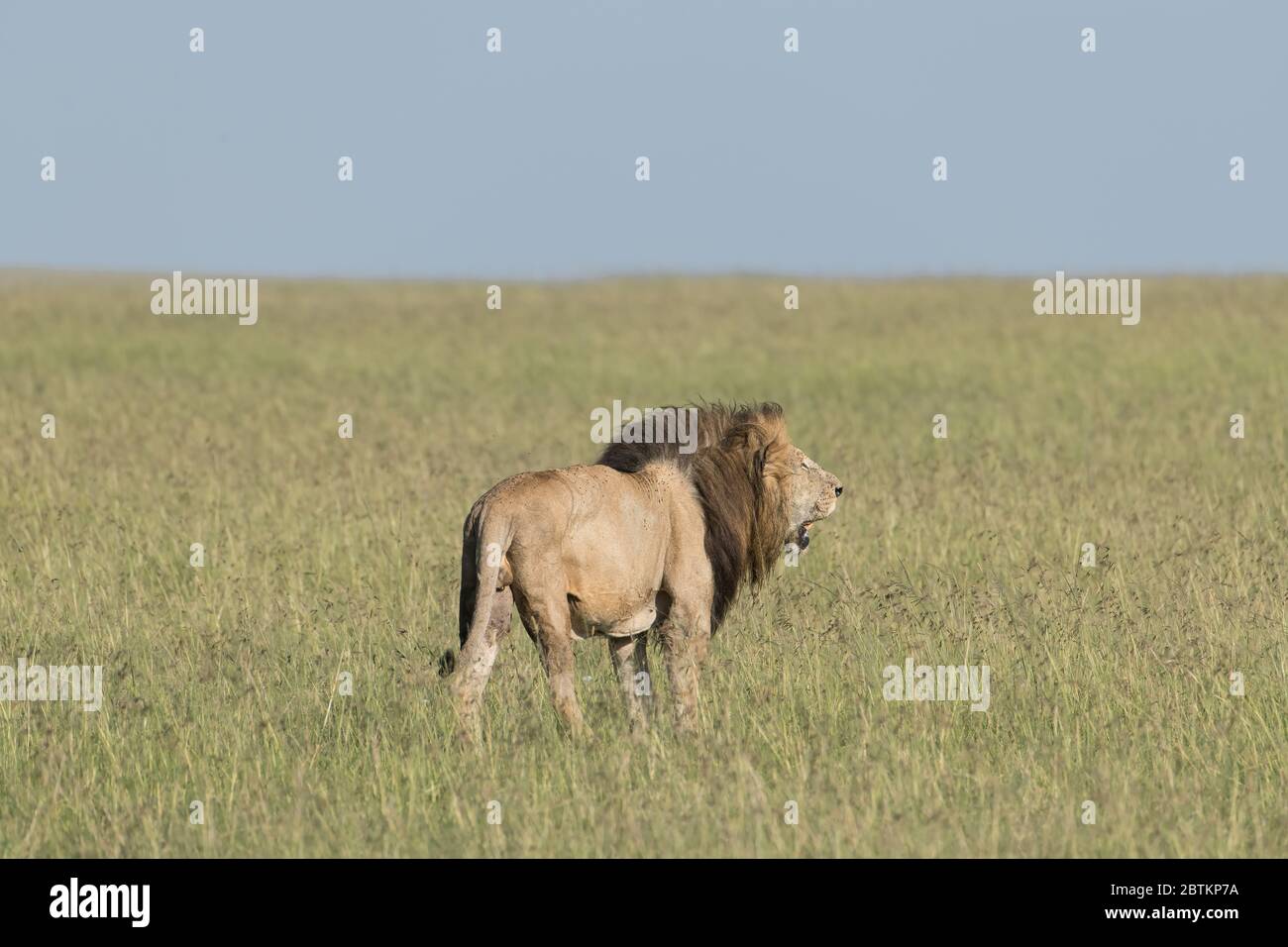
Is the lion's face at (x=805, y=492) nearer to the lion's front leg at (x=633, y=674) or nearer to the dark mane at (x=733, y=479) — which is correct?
the dark mane at (x=733, y=479)

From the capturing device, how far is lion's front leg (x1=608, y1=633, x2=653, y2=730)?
6.55 meters

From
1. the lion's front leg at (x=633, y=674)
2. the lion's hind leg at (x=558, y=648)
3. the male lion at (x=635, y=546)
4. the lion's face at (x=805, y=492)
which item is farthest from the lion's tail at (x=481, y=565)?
the lion's face at (x=805, y=492)

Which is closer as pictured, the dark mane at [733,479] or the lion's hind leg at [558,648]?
the lion's hind leg at [558,648]

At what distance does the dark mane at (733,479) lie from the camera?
22.4 feet

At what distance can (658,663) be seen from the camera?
26.1 feet

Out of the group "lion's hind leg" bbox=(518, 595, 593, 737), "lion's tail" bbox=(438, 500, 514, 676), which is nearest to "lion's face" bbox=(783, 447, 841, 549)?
"lion's hind leg" bbox=(518, 595, 593, 737)

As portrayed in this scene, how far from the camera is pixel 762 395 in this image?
24562mm

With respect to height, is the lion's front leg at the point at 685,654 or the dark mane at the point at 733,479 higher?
the dark mane at the point at 733,479

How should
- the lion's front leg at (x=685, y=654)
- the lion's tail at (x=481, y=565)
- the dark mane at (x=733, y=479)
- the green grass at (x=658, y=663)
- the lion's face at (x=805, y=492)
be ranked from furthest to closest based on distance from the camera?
the lion's face at (x=805, y=492)
the dark mane at (x=733, y=479)
the lion's front leg at (x=685, y=654)
the lion's tail at (x=481, y=565)
the green grass at (x=658, y=663)

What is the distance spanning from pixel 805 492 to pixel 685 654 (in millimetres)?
1037

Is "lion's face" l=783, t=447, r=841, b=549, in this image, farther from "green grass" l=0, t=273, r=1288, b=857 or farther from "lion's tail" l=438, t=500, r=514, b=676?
"lion's tail" l=438, t=500, r=514, b=676

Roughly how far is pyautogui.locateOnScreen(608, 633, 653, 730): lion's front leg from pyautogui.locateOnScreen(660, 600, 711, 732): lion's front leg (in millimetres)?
108

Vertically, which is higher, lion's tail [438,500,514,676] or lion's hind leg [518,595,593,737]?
lion's tail [438,500,514,676]
